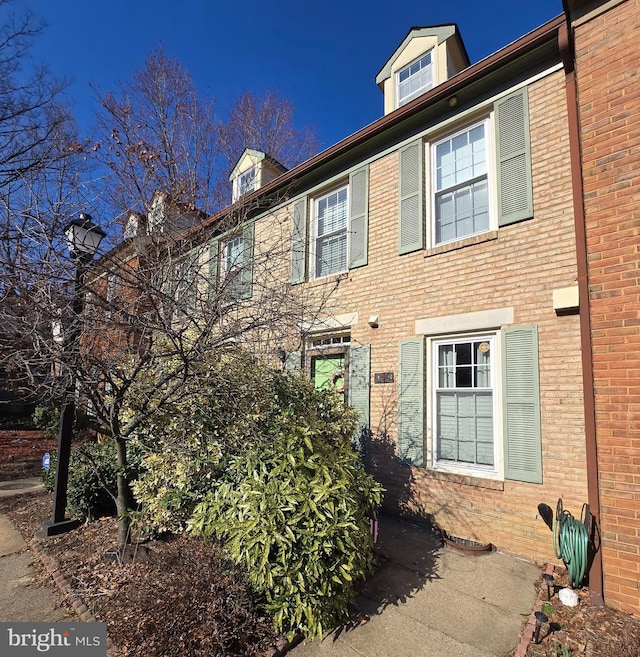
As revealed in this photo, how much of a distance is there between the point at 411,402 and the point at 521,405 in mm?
1479

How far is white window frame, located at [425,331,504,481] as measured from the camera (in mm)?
4863

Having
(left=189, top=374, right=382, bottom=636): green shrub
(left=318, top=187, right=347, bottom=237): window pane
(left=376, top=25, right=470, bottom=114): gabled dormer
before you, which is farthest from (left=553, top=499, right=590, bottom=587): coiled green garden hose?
(left=376, top=25, right=470, bottom=114): gabled dormer

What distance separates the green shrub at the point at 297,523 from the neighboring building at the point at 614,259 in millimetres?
2215

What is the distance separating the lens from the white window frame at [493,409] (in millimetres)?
4863

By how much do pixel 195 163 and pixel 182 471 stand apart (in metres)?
5.59

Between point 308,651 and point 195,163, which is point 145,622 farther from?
point 195,163

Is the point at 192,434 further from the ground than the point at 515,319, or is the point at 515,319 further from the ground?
the point at 515,319

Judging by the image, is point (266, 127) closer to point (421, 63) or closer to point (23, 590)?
point (421, 63)

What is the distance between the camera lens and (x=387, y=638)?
3.08m

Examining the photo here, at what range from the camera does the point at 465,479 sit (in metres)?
4.96

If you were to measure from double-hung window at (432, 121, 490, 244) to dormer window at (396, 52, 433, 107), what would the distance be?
7.59 feet

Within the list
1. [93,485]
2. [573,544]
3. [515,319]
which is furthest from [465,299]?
[93,485]

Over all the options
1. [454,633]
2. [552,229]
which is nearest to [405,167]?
[552,229]

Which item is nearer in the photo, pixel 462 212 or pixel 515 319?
pixel 515 319
